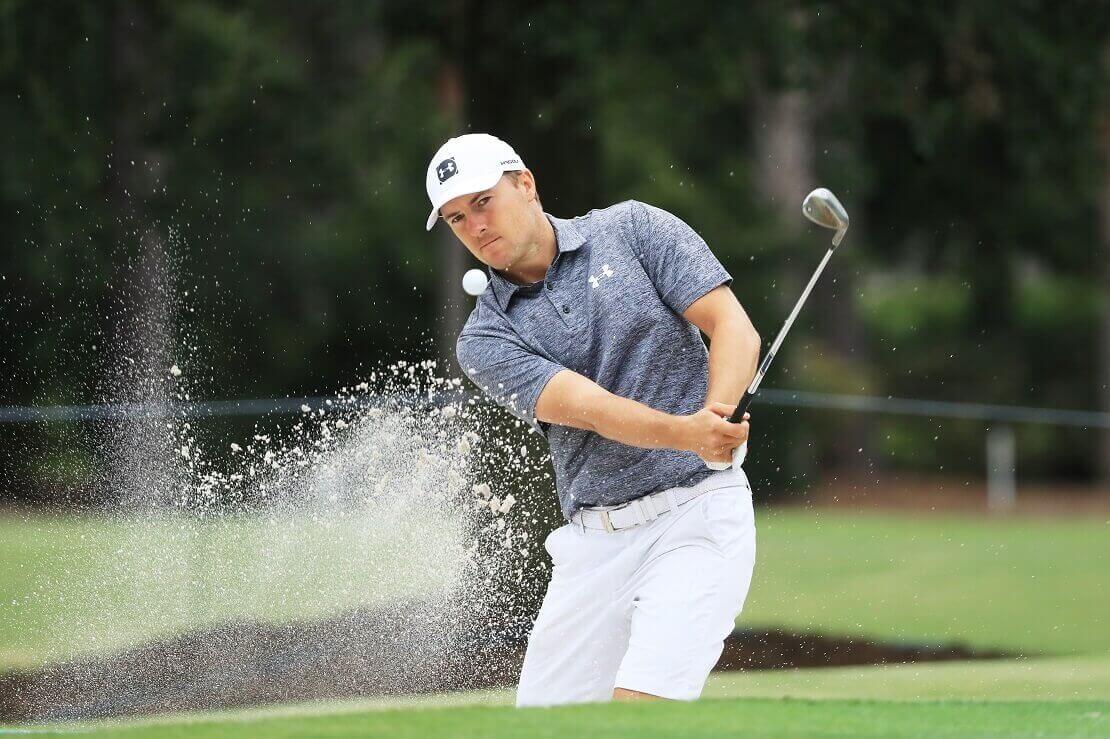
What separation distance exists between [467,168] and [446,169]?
6cm

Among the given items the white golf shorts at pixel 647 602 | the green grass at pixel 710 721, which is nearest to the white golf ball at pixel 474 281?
the white golf shorts at pixel 647 602

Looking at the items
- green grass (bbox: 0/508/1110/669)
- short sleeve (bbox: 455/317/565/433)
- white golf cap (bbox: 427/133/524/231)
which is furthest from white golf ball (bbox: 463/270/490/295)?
green grass (bbox: 0/508/1110/669)

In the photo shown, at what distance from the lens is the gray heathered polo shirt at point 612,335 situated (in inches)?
169

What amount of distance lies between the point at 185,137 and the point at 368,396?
9.82 meters

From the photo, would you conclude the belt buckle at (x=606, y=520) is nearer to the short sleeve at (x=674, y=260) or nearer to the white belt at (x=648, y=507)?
the white belt at (x=648, y=507)

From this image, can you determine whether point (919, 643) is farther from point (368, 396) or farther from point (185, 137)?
point (185, 137)

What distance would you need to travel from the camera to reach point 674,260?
4316 mm

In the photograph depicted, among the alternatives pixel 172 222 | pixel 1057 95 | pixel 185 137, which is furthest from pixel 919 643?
pixel 185 137

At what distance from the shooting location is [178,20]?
17.5 meters

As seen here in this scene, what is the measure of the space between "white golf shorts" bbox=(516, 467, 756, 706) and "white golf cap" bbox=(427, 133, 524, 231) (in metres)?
0.96

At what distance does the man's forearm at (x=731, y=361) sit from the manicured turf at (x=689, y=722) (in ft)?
2.46

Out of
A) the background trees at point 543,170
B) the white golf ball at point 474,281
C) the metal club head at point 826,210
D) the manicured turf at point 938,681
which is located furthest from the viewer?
the background trees at point 543,170

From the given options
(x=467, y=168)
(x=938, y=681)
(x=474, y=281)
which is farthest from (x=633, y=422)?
(x=938, y=681)

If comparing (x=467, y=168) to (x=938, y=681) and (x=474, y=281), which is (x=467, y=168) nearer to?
(x=474, y=281)
